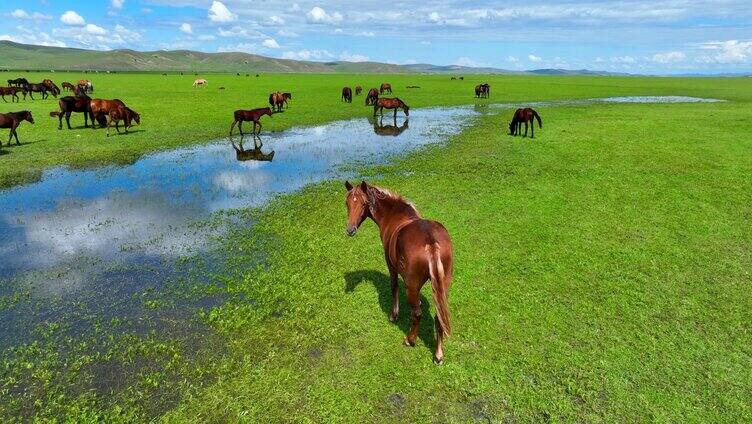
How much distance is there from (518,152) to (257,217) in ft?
49.8

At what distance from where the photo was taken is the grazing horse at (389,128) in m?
29.6

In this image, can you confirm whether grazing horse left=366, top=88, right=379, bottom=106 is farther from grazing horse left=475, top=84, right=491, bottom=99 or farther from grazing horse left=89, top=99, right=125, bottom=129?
grazing horse left=89, top=99, right=125, bottom=129

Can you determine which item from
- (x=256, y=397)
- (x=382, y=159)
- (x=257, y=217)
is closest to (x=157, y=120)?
(x=382, y=159)

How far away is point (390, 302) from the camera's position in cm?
865

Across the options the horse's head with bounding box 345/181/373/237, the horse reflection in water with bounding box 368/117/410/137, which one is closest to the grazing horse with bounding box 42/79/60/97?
the horse reflection in water with bounding box 368/117/410/137

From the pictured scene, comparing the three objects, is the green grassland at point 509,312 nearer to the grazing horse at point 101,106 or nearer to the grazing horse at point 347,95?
the grazing horse at point 101,106

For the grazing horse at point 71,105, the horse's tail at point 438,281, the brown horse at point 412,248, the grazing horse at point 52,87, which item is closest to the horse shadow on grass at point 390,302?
the brown horse at point 412,248

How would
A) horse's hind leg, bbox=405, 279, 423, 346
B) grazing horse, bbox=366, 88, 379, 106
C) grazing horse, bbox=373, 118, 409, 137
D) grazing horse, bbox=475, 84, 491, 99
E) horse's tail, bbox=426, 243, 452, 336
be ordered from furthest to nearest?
grazing horse, bbox=475, 84, 491, 99 → grazing horse, bbox=366, 88, 379, 106 → grazing horse, bbox=373, 118, 409, 137 → horse's hind leg, bbox=405, 279, 423, 346 → horse's tail, bbox=426, 243, 452, 336

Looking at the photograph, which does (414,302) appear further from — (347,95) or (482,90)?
(482,90)

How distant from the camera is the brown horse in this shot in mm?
6203

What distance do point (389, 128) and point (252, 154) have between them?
1267 centimetres

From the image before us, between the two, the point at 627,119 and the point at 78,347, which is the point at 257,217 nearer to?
the point at 78,347

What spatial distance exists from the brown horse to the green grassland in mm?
874

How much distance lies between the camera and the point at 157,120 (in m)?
32.2
